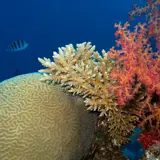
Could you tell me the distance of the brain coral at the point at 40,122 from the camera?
2.65m

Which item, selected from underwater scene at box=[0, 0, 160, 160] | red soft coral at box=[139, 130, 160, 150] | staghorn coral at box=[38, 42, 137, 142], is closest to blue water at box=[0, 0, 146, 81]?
underwater scene at box=[0, 0, 160, 160]

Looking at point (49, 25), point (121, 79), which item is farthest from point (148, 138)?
point (49, 25)

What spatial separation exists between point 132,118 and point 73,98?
950mm

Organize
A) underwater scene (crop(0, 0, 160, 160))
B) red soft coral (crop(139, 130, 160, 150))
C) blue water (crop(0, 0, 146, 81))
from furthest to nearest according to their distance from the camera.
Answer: blue water (crop(0, 0, 146, 81))
red soft coral (crop(139, 130, 160, 150))
underwater scene (crop(0, 0, 160, 160))

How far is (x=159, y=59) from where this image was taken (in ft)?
7.57

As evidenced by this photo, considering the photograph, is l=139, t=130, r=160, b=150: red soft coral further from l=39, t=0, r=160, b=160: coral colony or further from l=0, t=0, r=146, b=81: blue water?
l=0, t=0, r=146, b=81: blue water

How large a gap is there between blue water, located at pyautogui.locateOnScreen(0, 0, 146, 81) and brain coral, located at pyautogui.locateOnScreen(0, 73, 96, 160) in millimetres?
46634

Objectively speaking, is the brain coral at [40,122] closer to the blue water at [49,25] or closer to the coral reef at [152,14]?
the coral reef at [152,14]

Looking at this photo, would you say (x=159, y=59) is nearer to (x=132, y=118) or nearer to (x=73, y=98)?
(x=132, y=118)

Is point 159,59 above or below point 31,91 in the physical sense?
below

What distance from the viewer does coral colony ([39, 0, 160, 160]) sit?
2299 mm

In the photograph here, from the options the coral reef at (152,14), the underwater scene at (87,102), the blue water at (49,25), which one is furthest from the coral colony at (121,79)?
the blue water at (49,25)

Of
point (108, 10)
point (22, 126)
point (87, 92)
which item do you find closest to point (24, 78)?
point (22, 126)

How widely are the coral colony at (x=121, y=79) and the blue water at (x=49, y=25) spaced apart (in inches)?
1850
